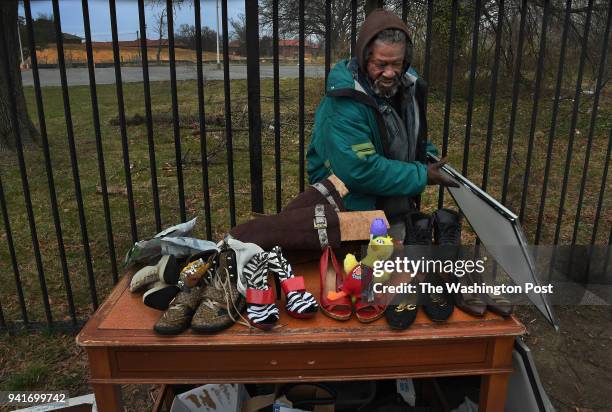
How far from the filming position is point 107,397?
182cm

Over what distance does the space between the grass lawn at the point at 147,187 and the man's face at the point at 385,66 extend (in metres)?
2.21

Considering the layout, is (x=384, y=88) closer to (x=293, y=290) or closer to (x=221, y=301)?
(x=293, y=290)

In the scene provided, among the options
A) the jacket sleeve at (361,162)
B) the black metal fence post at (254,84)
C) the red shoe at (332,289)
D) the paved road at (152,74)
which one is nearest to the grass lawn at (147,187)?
the black metal fence post at (254,84)

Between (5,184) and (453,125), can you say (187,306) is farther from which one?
(453,125)

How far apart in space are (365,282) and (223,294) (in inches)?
20.7

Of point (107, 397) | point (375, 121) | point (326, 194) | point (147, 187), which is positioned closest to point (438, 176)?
point (375, 121)

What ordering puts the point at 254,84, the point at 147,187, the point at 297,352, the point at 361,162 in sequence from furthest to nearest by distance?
the point at 147,187
the point at 254,84
the point at 361,162
the point at 297,352

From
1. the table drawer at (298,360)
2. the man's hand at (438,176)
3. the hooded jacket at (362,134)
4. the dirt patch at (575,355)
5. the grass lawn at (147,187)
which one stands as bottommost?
the dirt patch at (575,355)

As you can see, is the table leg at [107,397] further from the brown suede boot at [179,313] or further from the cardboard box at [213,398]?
the cardboard box at [213,398]

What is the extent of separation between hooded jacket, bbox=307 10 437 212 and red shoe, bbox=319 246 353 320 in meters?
0.33

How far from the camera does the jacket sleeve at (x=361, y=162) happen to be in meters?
2.00

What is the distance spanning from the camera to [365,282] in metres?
1.86

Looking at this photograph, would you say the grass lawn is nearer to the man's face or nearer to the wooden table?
the wooden table

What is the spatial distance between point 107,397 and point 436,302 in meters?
1.23
